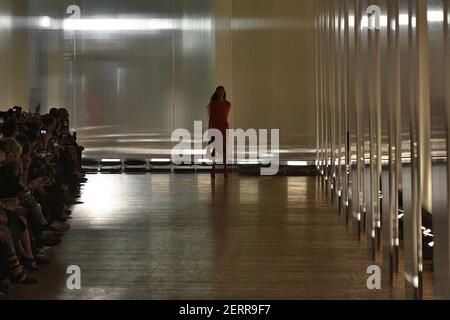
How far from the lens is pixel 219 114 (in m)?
14.6

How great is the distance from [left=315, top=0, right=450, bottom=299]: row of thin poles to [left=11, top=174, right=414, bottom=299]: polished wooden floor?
30 cm

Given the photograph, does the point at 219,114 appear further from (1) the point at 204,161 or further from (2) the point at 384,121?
(2) the point at 384,121

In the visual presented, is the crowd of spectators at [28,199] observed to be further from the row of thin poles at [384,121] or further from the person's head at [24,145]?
the row of thin poles at [384,121]

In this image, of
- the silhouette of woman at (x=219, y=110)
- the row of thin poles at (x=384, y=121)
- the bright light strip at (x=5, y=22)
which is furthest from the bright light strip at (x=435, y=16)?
the bright light strip at (x=5, y=22)

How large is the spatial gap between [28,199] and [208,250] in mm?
1629

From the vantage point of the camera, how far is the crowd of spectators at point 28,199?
6.02 metres

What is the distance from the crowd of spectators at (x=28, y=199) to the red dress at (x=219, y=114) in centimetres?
442

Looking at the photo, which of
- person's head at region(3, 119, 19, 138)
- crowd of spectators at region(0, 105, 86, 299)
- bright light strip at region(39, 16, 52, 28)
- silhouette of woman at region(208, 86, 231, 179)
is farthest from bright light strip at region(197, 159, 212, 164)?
person's head at region(3, 119, 19, 138)

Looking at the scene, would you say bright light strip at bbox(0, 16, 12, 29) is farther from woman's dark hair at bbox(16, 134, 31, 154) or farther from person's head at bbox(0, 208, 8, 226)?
person's head at bbox(0, 208, 8, 226)

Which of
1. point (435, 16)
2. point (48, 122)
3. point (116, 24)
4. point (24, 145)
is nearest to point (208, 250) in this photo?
point (24, 145)

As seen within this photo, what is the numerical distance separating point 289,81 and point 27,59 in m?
5.12

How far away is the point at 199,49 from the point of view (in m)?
17.1

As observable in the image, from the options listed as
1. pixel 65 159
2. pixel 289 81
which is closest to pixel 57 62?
pixel 289 81

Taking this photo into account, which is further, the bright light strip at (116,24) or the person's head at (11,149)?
the bright light strip at (116,24)
